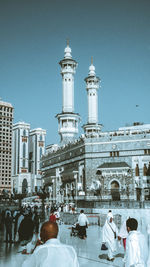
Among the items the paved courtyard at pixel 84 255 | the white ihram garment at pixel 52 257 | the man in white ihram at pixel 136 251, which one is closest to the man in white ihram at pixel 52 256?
the white ihram garment at pixel 52 257

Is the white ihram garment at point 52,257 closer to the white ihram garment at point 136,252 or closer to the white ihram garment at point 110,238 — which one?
the white ihram garment at point 136,252

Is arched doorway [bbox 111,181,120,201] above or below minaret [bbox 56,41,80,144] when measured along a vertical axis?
below

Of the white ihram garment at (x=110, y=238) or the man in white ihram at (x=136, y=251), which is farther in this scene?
the white ihram garment at (x=110, y=238)

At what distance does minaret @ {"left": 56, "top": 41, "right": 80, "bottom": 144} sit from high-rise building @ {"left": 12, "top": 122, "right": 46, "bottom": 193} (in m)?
59.6

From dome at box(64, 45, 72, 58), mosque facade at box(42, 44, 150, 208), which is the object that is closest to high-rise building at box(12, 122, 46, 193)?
mosque facade at box(42, 44, 150, 208)

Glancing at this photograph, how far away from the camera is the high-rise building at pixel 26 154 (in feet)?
365

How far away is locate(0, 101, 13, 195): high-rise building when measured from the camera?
104000 millimetres

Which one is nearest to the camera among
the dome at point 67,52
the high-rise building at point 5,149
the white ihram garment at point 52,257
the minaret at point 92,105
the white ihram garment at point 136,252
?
the white ihram garment at point 52,257

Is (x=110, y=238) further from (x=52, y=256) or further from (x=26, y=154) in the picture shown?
(x=26, y=154)

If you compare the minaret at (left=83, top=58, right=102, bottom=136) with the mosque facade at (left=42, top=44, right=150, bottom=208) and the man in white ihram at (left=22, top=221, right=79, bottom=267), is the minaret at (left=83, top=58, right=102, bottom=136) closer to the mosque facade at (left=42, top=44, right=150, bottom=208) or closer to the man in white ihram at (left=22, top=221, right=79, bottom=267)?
the mosque facade at (left=42, top=44, right=150, bottom=208)

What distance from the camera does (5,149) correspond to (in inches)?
4112

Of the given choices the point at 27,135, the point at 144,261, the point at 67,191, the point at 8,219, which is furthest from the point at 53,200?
the point at 27,135

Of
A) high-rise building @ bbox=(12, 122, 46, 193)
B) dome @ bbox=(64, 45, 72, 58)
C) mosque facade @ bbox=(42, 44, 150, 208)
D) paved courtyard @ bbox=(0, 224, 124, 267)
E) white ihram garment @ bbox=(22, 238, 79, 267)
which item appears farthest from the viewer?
high-rise building @ bbox=(12, 122, 46, 193)

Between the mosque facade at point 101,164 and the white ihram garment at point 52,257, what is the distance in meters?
32.7
